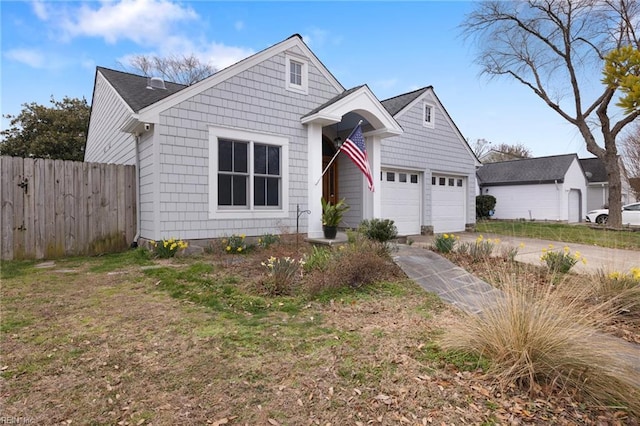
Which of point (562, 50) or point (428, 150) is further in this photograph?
point (562, 50)

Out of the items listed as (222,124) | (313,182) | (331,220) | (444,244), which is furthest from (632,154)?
(222,124)

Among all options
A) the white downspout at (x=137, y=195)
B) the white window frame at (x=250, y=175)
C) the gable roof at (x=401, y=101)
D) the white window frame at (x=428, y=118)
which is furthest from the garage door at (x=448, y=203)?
the white downspout at (x=137, y=195)

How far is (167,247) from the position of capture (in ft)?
23.2

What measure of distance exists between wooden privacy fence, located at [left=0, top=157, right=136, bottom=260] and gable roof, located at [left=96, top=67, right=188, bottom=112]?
162 centimetres

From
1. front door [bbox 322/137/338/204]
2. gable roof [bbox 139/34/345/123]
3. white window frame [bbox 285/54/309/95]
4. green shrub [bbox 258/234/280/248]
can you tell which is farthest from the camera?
front door [bbox 322/137/338/204]

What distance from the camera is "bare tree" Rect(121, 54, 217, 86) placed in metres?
24.0

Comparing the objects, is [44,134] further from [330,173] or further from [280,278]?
[280,278]

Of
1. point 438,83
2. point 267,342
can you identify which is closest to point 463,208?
point 438,83

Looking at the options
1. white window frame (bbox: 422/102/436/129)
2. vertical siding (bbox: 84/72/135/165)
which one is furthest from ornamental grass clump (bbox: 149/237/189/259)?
white window frame (bbox: 422/102/436/129)

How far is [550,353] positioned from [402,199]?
9873 mm

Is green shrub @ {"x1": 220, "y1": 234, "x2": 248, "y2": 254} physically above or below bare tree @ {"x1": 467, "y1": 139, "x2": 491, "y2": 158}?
below

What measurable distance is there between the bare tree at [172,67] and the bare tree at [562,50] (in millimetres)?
18224

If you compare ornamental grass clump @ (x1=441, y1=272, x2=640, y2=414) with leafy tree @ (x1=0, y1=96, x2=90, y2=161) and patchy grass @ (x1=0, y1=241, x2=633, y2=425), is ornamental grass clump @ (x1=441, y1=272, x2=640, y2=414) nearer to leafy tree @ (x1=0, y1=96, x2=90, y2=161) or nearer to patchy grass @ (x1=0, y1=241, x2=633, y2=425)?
patchy grass @ (x1=0, y1=241, x2=633, y2=425)

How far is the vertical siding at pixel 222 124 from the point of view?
23.8ft
